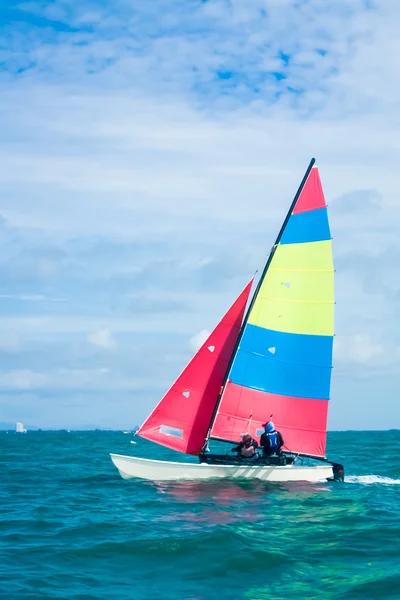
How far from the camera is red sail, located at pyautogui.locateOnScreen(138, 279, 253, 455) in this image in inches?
995

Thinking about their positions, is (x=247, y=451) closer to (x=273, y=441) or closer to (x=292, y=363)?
(x=273, y=441)

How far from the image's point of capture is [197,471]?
23734 millimetres

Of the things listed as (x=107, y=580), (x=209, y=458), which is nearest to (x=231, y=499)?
(x=209, y=458)

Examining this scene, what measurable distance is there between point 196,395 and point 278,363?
3.25 meters

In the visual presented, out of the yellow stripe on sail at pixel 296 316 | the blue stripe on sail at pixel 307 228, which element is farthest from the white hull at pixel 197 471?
the blue stripe on sail at pixel 307 228

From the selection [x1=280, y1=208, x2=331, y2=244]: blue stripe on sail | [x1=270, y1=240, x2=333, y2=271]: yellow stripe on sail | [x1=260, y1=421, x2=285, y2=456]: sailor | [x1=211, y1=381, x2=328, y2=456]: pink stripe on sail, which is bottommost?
[x1=260, y1=421, x2=285, y2=456]: sailor

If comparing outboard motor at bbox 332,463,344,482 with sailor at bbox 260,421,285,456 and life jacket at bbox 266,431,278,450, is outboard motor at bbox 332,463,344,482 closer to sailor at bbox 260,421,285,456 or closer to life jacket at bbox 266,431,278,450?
sailor at bbox 260,421,285,456

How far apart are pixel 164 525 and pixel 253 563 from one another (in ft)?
12.6

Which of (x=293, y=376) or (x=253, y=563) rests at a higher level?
(x=293, y=376)

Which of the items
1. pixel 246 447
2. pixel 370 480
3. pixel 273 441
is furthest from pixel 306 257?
pixel 370 480

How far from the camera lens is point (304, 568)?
44.6 feet

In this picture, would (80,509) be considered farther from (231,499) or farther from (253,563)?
(253,563)

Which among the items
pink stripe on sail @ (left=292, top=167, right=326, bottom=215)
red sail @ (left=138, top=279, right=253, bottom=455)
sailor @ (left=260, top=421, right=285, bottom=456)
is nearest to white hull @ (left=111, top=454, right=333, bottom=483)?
sailor @ (left=260, top=421, right=285, bottom=456)

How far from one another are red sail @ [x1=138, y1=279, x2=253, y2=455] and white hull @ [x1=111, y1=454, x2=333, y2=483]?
1.18m
